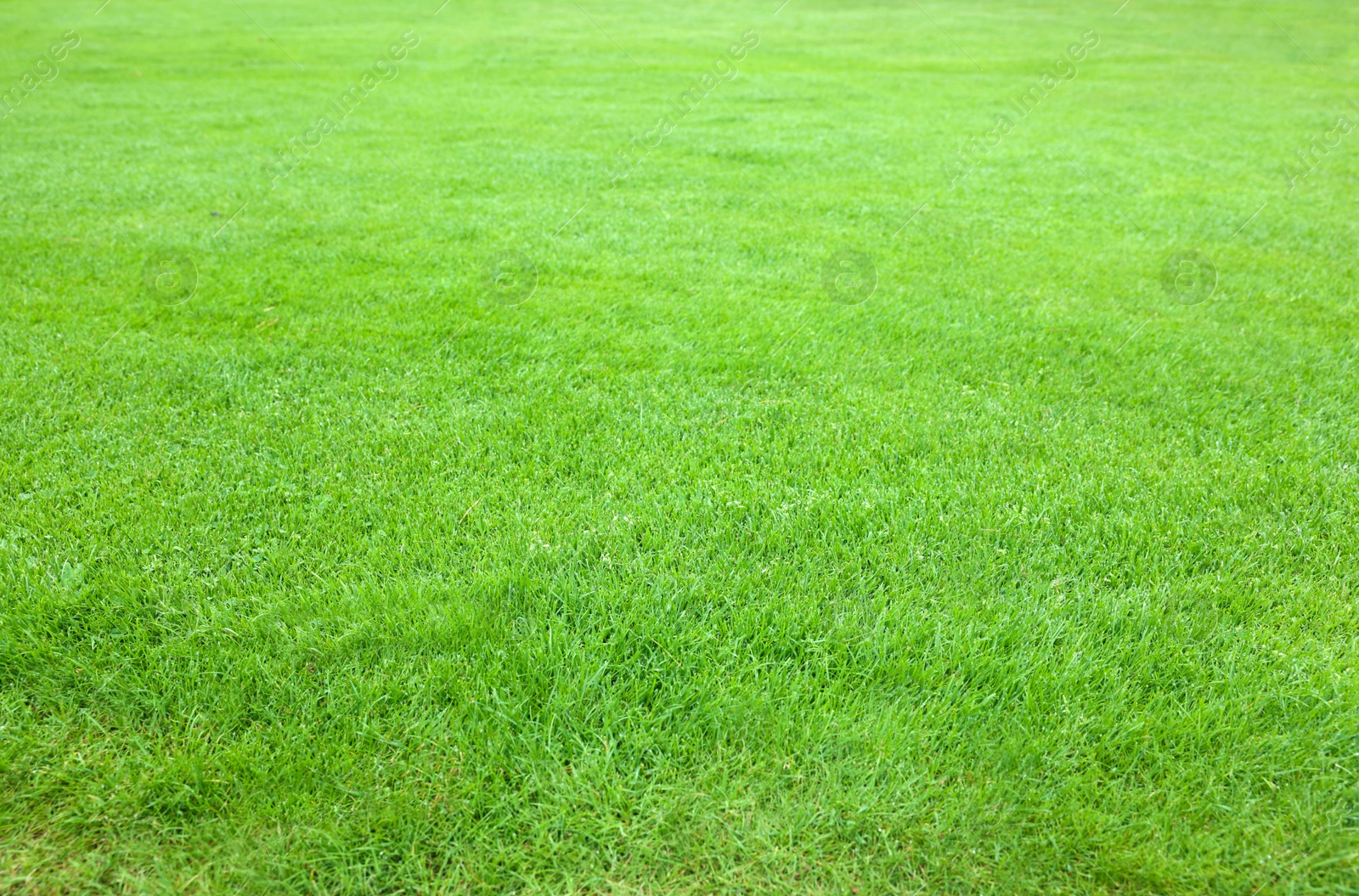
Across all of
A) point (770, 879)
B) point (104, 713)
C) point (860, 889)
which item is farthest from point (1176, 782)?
point (104, 713)

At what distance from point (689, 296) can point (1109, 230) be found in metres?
4.14

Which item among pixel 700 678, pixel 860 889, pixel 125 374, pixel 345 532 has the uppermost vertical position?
pixel 125 374

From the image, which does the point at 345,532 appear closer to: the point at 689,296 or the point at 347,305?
the point at 347,305

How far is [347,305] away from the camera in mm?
5117

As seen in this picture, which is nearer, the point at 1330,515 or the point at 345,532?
the point at 345,532

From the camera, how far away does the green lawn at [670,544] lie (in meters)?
2.12

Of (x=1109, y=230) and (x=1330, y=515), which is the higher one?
(x=1109, y=230)

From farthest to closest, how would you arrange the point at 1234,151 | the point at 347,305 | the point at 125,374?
the point at 1234,151 < the point at 347,305 < the point at 125,374

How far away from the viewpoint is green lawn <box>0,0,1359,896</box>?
2.12 metres

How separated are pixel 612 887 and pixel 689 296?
161 inches

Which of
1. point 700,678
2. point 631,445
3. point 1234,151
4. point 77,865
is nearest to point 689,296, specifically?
point 631,445

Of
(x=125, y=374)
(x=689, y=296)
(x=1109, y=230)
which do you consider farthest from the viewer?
(x=1109, y=230)

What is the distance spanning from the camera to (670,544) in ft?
10.1

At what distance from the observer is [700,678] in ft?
8.26
